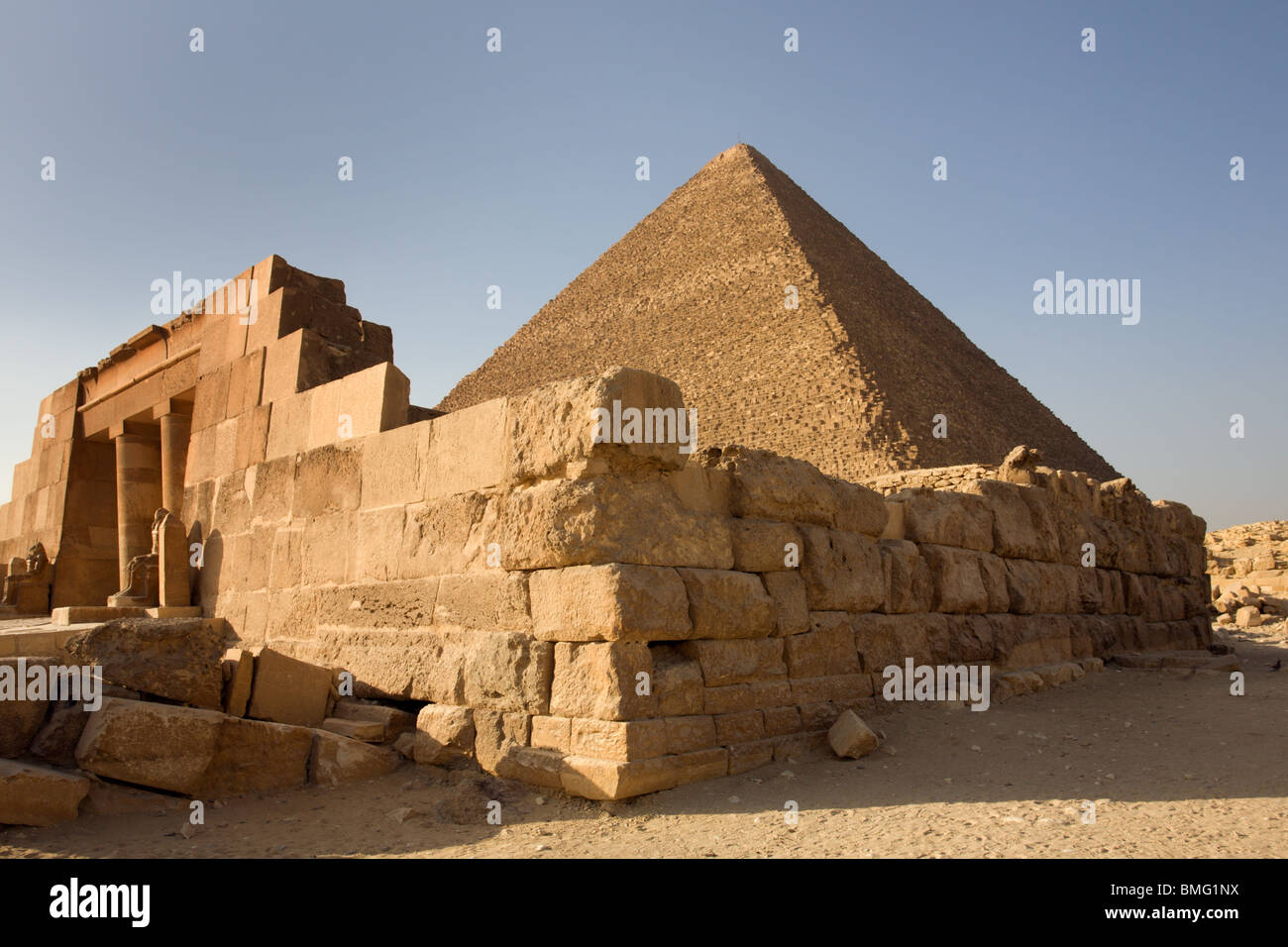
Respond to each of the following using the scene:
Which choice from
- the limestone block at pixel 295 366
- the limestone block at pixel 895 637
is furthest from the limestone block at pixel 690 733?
the limestone block at pixel 295 366

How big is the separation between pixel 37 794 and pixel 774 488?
347 centimetres

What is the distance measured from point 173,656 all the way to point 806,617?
10.1ft

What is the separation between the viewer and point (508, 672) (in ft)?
14.1

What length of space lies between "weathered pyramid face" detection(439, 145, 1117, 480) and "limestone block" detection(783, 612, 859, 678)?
47598 mm

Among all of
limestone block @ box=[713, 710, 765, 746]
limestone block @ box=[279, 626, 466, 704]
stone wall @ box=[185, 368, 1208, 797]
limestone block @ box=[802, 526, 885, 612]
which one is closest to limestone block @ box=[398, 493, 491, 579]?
stone wall @ box=[185, 368, 1208, 797]

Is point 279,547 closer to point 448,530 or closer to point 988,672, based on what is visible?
point 448,530

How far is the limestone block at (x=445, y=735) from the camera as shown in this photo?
441cm

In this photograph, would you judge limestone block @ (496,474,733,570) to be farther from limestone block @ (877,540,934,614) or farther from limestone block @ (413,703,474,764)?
limestone block @ (877,540,934,614)

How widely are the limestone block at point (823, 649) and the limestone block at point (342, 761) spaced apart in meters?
2.07

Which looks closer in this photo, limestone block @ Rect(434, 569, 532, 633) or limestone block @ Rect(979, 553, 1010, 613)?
limestone block @ Rect(434, 569, 532, 633)

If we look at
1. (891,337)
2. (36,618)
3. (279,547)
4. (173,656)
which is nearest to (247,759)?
(173,656)

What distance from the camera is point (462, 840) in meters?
3.55

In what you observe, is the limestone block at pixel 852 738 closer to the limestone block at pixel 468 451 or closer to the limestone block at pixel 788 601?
the limestone block at pixel 788 601

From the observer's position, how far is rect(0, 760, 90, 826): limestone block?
3410 millimetres
